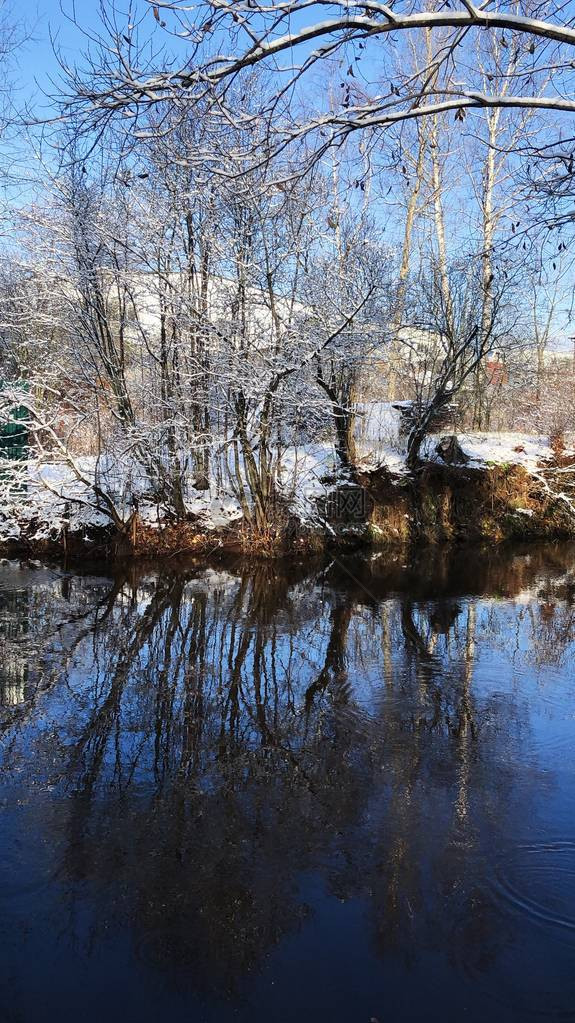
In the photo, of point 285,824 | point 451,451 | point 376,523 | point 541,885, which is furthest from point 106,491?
point 541,885

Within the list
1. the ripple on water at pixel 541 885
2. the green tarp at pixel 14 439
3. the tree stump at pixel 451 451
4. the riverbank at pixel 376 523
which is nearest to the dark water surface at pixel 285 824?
the ripple on water at pixel 541 885

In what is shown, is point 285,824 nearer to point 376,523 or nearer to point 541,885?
point 541,885

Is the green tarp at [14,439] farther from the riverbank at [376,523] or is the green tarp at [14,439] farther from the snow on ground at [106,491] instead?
the riverbank at [376,523]

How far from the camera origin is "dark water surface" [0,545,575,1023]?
3053mm

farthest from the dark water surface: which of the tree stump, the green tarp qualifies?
the tree stump

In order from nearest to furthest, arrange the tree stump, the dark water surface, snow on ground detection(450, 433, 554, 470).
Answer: the dark water surface
the tree stump
snow on ground detection(450, 433, 554, 470)

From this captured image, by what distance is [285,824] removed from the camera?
422 centimetres

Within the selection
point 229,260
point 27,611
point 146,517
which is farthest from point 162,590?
point 229,260

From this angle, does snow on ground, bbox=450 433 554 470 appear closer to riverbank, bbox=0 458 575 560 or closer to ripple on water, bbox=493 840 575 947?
riverbank, bbox=0 458 575 560

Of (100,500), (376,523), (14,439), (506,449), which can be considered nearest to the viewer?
(100,500)

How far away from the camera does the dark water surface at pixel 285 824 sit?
3.05 meters

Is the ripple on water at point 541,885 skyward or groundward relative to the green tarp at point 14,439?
groundward

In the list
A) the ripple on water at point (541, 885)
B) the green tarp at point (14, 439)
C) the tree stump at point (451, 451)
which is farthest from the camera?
the tree stump at point (451, 451)

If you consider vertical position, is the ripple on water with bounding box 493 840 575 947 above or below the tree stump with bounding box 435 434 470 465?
below
